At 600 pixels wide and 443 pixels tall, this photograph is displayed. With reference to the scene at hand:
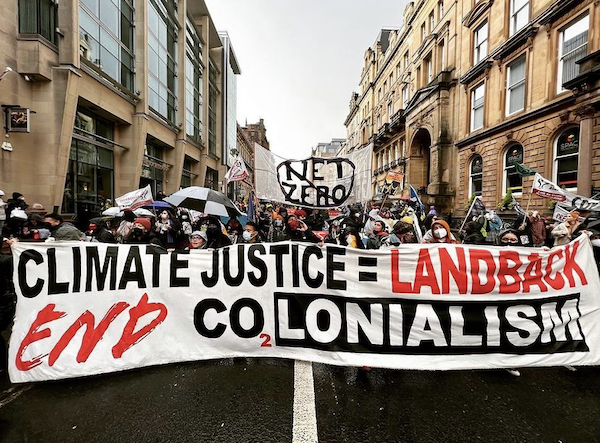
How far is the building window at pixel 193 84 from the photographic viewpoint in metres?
25.6

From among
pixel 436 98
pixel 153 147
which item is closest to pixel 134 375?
pixel 153 147

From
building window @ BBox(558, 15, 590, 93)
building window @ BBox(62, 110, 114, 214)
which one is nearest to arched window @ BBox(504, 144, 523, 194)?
building window @ BBox(558, 15, 590, 93)

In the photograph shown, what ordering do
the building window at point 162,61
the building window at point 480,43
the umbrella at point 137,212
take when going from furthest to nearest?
the building window at point 162,61 < the building window at point 480,43 < the umbrella at point 137,212

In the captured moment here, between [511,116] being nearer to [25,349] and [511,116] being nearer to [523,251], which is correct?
[523,251]

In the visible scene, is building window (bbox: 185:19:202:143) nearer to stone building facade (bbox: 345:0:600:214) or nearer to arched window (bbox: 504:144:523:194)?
stone building facade (bbox: 345:0:600:214)

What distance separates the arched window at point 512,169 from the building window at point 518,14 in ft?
20.1

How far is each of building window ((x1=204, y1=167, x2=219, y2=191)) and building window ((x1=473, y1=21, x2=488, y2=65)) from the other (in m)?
25.4

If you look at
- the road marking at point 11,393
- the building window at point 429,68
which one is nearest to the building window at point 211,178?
the building window at point 429,68

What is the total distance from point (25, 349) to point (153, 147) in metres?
21.2

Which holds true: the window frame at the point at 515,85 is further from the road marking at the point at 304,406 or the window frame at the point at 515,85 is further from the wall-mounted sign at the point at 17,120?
the wall-mounted sign at the point at 17,120

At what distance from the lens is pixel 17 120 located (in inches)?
375

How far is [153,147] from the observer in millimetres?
21688

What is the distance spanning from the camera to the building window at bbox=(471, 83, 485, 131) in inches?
755

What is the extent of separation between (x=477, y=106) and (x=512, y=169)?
5.80 meters
